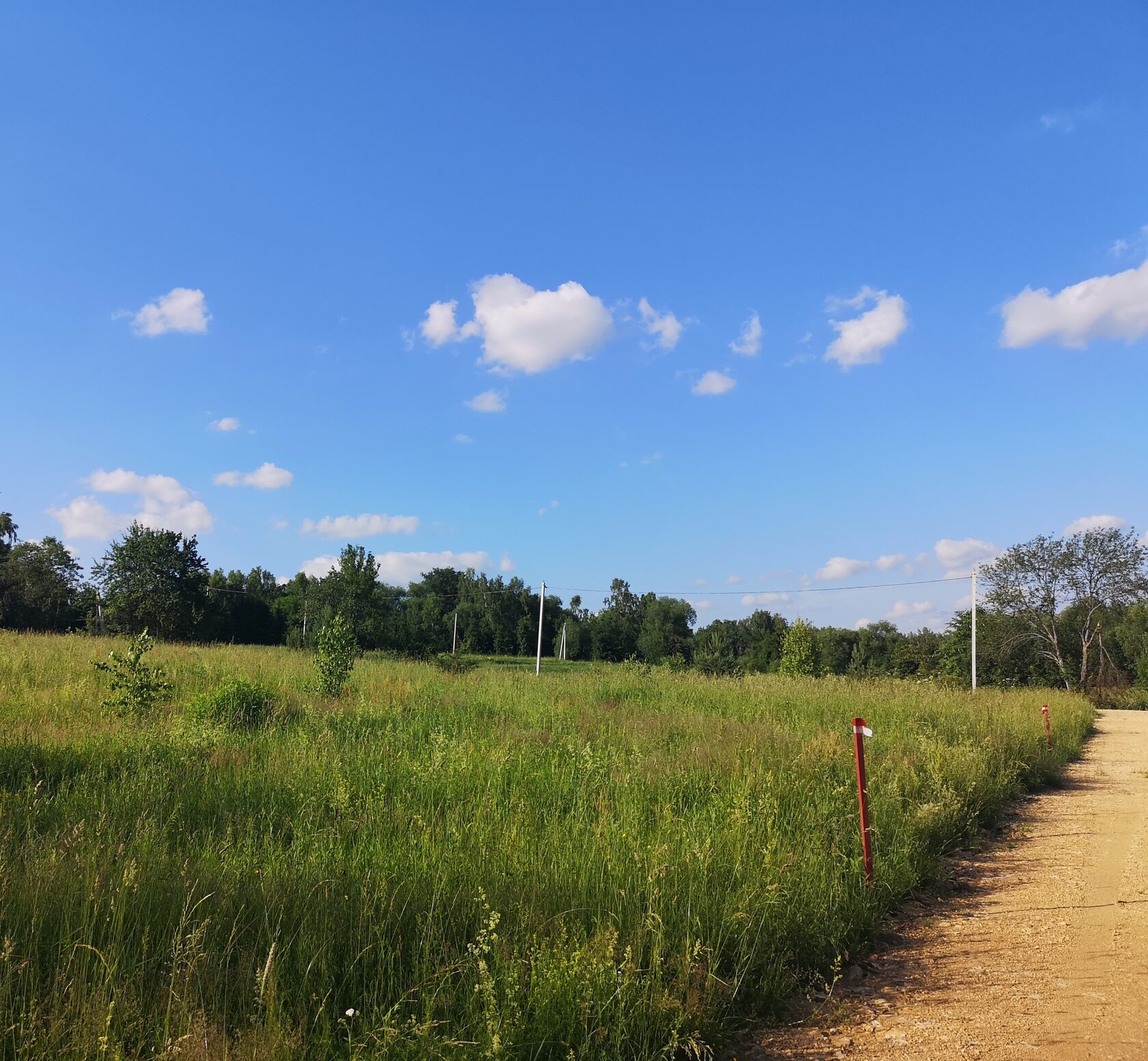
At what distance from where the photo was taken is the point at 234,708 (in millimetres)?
11422

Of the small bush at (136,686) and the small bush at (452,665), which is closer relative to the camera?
the small bush at (136,686)

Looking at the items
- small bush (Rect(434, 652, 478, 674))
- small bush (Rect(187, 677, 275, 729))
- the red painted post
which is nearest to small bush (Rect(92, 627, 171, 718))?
small bush (Rect(187, 677, 275, 729))

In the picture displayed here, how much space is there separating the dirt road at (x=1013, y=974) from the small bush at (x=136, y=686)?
10.7m

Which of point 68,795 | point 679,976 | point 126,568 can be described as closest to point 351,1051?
point 679,976

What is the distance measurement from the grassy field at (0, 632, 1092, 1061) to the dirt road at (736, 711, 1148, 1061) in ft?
1.15

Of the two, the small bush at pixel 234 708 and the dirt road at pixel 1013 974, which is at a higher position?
the small bush at pixel 234 708

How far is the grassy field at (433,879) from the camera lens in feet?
10.8

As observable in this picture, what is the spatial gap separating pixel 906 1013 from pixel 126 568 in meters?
47.7

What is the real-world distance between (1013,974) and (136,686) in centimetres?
1206

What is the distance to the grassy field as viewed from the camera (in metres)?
3.30

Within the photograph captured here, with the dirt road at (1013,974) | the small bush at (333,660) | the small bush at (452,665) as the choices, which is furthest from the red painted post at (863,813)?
the small bush at (452,665)

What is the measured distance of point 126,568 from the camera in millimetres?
42844

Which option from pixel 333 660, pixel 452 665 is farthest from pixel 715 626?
pixel 333 660

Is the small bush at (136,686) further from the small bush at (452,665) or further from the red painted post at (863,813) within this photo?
the small bush at (452,665)
